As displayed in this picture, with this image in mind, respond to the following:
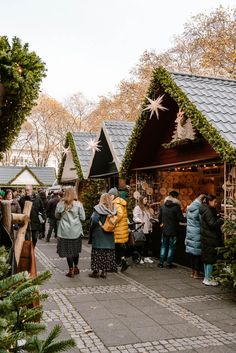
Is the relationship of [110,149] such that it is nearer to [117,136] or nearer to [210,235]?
[117,136]

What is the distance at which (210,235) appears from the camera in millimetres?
8289

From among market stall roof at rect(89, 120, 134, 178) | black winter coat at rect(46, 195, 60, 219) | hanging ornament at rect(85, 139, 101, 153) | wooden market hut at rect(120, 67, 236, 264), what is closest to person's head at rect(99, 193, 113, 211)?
wooden market hut at rect(120, 67, 236, 264)

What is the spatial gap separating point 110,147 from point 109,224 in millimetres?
5487

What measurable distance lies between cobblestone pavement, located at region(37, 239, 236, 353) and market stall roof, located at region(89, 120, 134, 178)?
17.1ft

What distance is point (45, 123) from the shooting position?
4800cm

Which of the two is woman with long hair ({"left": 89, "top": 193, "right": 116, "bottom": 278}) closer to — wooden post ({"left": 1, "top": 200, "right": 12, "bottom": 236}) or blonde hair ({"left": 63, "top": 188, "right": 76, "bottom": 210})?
blonde hair ({"left": 63, "top": 188, "right": 76, "bottom": 210})

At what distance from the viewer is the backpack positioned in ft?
29.9

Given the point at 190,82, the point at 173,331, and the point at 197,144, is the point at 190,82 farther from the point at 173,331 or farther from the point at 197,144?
the point at 173,331

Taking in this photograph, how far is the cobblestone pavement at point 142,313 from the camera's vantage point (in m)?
5.16

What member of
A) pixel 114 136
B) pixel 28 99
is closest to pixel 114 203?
pixel 114 136

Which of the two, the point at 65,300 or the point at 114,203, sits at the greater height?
the point at 114,203

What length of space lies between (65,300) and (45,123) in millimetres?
42278

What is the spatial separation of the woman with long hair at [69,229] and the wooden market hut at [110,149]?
4.23m

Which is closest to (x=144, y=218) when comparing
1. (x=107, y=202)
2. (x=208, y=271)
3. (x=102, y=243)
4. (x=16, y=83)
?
(x=107, y=202)
